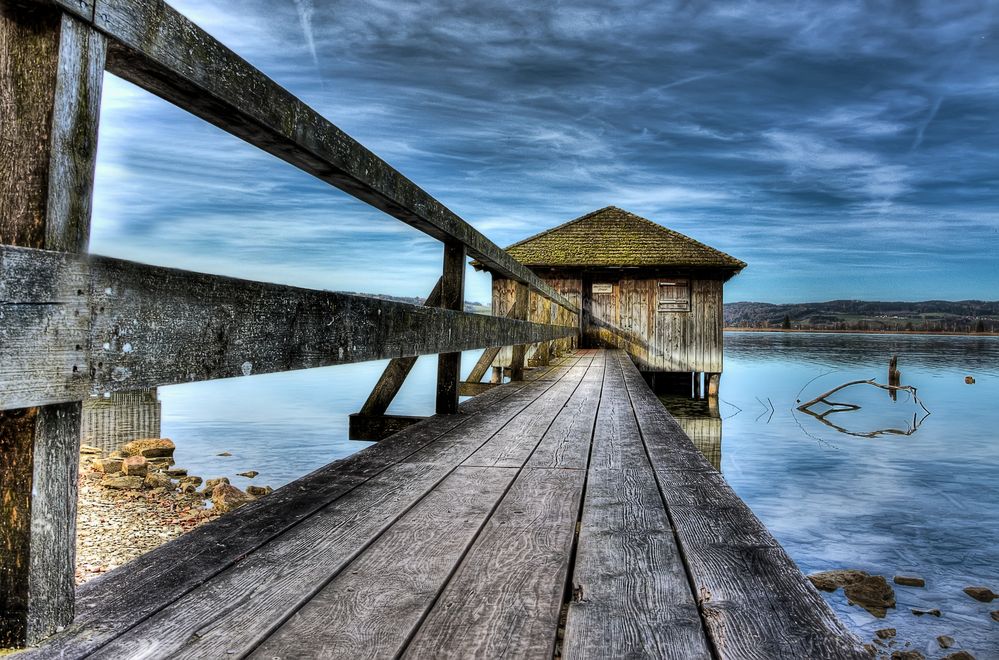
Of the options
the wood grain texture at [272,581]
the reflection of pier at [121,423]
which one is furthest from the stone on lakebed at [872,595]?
the reflection of pier at [121,423]

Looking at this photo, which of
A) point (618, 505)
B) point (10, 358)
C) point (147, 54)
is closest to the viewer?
point (10, 358)

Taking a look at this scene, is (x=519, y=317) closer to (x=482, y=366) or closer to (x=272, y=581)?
(x=482, y=366)

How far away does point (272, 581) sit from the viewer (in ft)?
4.25

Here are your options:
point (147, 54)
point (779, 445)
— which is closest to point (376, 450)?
point (147, 54)

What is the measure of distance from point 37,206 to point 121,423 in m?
14.0

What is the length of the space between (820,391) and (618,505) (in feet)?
105

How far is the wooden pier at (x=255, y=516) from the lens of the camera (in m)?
0.95

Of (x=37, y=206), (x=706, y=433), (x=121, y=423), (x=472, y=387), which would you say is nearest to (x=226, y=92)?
(x=37, y=206)

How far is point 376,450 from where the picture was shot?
2.70m

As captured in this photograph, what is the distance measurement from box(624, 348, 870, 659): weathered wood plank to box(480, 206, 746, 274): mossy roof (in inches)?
562

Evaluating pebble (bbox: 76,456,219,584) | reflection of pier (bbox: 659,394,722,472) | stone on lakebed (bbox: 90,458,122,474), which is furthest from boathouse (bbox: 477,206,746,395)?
pebble (bbox: 76,456,219,584)

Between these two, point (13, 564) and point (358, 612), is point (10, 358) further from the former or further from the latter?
point (358, 612)

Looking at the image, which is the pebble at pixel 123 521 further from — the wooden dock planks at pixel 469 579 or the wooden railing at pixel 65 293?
the wooden railing at pixel 65 293

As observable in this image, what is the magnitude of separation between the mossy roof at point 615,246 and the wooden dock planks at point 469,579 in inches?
557
